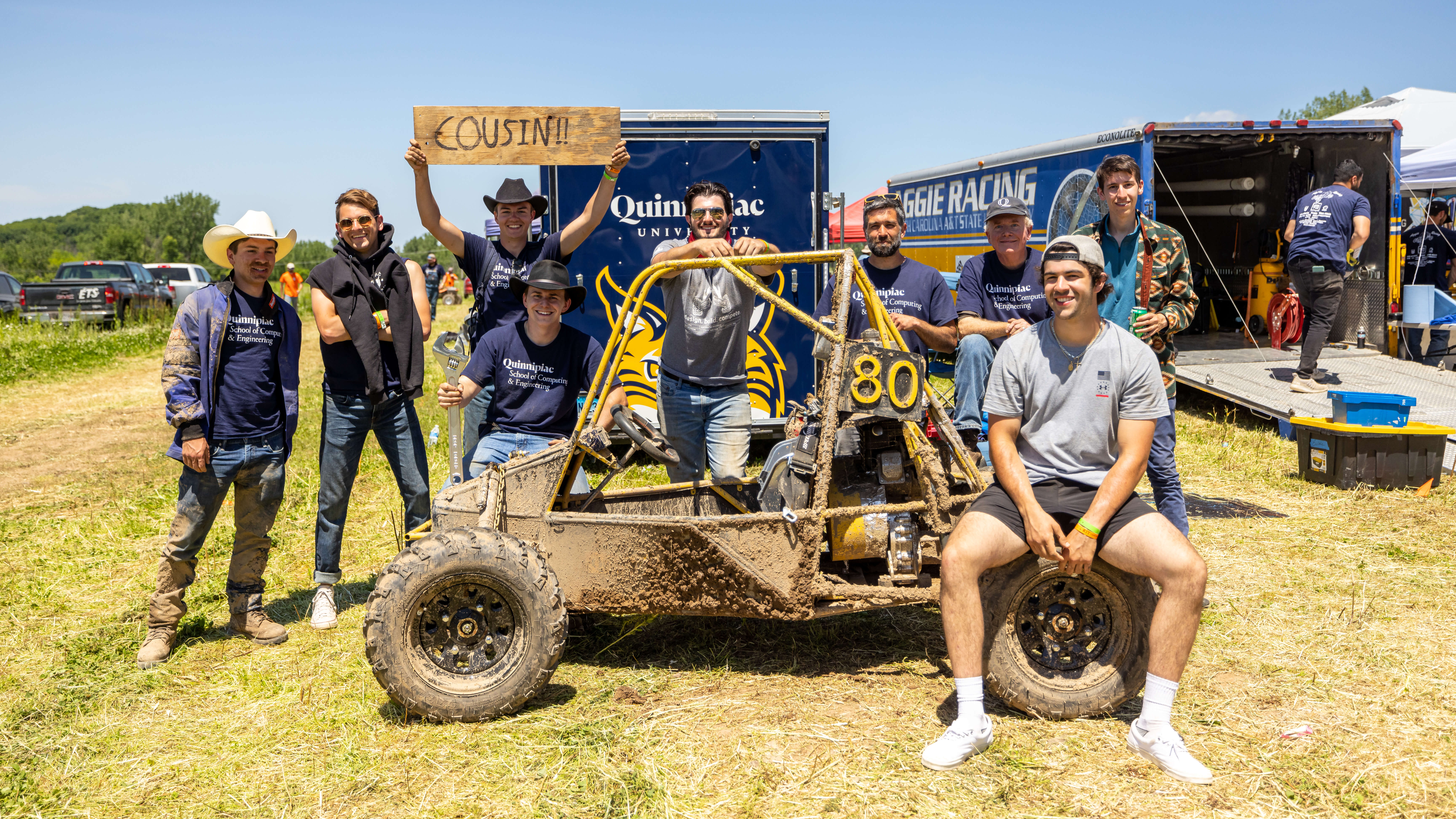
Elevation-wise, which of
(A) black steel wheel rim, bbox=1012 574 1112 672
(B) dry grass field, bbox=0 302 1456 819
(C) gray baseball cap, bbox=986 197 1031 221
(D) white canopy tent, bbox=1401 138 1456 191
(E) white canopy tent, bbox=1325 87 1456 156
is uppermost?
(E) white canopy tent, bbox=1325 87 1456 156

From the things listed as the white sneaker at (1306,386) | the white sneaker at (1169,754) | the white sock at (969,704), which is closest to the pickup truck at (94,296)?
the white sneaker at (1306,386)

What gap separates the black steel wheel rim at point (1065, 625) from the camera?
3.33 meters

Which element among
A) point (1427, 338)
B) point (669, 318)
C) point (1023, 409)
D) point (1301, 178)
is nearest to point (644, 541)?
point (669, 318)

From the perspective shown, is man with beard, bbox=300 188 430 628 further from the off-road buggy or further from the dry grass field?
the off-road buggy

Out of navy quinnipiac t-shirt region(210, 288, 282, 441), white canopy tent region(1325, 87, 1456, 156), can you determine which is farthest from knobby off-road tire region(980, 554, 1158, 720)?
white canopy tent region(1325, 87, 1456, 156)

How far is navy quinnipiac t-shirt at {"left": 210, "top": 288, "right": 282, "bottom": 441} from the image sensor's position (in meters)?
4.21

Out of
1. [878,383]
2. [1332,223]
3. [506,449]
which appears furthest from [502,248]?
[1332,223]

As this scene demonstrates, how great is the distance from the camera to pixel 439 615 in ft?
11.5

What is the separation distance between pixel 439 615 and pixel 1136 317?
339 cm

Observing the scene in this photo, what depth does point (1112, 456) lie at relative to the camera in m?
3.30

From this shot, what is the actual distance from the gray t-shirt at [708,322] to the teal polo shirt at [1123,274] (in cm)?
183

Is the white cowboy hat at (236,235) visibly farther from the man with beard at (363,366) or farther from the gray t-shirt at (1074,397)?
the gray t-shirt at (1074,397)

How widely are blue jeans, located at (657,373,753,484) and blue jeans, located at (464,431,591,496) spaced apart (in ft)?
1.53

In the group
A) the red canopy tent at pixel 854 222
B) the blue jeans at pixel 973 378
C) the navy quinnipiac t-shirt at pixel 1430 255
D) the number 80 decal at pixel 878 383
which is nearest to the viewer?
the number 80 decal at pixel 878 383
